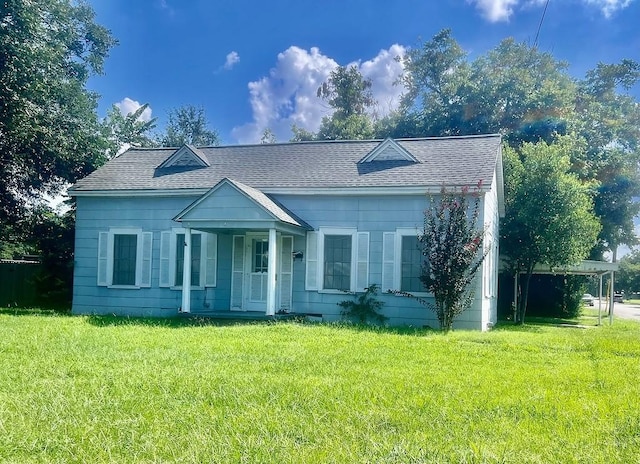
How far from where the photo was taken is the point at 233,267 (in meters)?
14.8

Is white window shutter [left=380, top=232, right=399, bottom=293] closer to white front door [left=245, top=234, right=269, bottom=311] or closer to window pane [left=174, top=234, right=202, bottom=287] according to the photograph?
white front door [left=245, top=234, right=269, bottom=311]

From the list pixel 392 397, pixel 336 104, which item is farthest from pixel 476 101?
pixel 392 397

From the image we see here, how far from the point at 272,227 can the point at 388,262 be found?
9.66ft

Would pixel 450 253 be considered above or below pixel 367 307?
above

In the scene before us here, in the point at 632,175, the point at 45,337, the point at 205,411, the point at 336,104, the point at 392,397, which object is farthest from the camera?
the point at 336,104

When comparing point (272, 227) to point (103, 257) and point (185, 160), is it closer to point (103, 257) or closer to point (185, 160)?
point (185, 160)

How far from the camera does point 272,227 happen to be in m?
12.6

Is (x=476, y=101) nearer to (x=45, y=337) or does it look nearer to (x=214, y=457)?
(x=45, y=337)

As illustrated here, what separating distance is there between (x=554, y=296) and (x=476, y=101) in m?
10.5

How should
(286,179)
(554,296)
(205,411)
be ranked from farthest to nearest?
(554,296)
(286,179)
(205,411)

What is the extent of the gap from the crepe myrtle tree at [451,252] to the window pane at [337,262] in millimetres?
1961

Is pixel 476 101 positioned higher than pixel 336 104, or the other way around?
pixel 336 104

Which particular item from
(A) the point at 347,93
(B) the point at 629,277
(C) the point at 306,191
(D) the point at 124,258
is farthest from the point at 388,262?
(B) the point at 629,277

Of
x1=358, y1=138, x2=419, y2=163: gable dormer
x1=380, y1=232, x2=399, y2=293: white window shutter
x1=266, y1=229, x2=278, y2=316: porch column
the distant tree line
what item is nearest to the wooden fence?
the distant tree line
